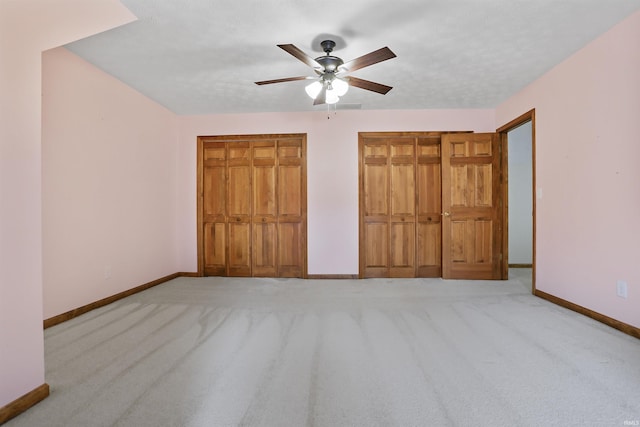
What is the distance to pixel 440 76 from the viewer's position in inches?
124

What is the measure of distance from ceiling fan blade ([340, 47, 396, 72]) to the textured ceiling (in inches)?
12.5

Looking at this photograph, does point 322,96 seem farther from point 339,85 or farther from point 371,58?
point 371,58

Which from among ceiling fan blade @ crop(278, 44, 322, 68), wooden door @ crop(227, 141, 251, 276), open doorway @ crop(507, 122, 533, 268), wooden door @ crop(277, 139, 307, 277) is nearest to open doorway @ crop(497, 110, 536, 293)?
open doorway @ crop(507, 122, 533, 268)

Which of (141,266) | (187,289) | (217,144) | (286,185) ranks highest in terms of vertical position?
(217,144)

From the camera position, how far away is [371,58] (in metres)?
2.14

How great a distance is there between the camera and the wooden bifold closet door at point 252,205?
14.1 ft

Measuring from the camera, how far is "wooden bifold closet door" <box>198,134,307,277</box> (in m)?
4.30

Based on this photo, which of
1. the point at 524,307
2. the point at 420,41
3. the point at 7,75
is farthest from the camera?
the point at 524,307

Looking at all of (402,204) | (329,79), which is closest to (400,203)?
(402,204)

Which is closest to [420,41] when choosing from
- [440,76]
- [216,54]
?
[440,76]

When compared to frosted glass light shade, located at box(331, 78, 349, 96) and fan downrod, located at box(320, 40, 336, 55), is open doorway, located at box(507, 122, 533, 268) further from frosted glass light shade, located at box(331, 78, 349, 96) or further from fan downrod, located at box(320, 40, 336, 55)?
fan downrod, located at box(320, 40, 336, 55)

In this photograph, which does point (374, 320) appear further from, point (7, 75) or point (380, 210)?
point (7, 75)

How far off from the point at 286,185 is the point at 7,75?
3.16m

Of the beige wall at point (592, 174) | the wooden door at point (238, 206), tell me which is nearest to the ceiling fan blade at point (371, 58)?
the beige wall at point (592, 174)
